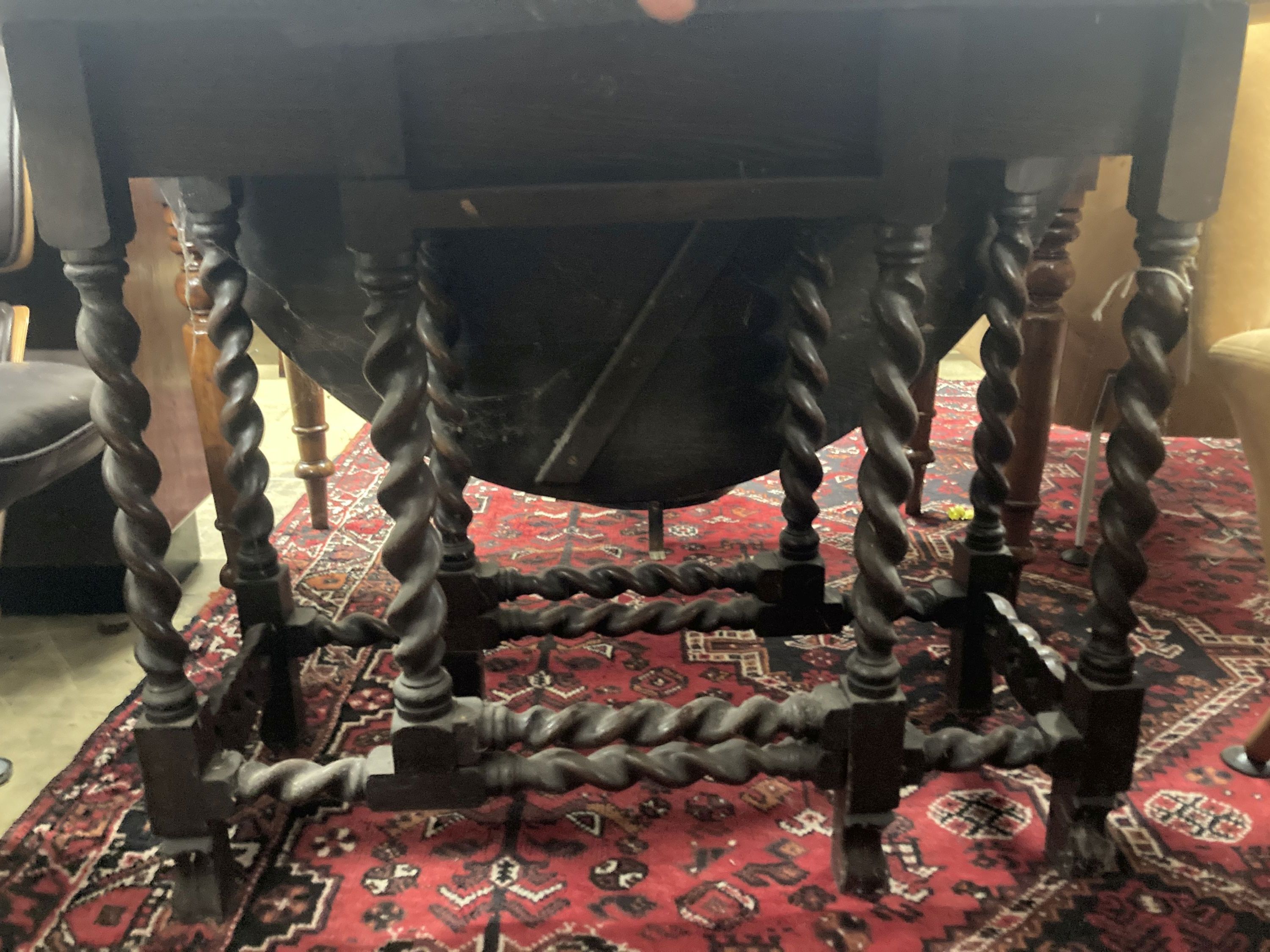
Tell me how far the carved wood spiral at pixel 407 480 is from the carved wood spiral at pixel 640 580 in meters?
0.45

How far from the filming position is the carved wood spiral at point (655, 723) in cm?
99

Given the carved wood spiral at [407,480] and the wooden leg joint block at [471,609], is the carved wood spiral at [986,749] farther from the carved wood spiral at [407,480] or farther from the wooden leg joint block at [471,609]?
the wooden leg joint block at [471,609]

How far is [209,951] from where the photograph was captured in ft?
3.11

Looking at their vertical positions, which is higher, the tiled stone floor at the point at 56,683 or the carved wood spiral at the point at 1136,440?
the carved wood spiral at the point at 1136,440

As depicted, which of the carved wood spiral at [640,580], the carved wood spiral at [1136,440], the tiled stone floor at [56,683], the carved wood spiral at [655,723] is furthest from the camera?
the carved wood spiral at [640,580]

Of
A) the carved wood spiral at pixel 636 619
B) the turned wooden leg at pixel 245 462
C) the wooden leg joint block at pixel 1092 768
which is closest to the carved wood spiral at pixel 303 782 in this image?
the turned wooden leg at pixel 245 462

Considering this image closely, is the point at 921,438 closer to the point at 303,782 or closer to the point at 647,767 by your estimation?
the point at 647,767

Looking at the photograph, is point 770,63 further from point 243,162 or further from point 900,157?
point 243,162

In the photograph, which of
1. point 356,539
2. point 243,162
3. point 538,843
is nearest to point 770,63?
point 243,162

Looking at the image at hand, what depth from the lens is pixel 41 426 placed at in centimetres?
125

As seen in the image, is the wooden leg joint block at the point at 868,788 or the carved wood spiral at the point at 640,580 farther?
the carved wood spiral at the point at 640,580

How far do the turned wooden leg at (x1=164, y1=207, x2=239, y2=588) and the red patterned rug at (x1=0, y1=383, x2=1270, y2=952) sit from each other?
8.5 inches

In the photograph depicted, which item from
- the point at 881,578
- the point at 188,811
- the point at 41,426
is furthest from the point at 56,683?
the point at 881,578

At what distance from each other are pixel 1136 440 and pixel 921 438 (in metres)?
1.03
